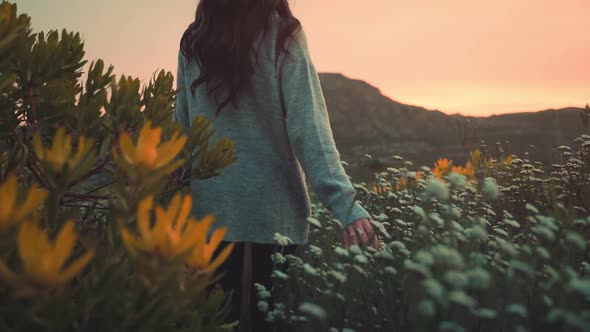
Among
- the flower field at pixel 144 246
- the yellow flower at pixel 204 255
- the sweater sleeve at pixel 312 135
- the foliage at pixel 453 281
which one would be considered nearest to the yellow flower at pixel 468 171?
the foliage at pixel 453 281

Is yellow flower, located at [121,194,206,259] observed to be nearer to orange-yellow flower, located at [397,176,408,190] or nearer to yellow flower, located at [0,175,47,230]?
yellow flower, located at [0,175,47,230]

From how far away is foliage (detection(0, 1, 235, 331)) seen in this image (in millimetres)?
1061

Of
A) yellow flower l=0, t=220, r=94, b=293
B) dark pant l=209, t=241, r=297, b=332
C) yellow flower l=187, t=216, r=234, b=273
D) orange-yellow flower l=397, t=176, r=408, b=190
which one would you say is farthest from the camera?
orange-yellow flower l=397, t=176, r=408, b=190

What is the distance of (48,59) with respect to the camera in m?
1.93

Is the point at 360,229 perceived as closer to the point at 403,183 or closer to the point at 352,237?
the point at 352,237

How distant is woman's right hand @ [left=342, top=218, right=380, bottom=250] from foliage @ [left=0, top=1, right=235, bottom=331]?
1.81 feet

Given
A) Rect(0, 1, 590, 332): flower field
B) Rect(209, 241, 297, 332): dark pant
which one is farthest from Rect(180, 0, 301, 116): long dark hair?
Rect(209, 241, 297, 332): dark pant

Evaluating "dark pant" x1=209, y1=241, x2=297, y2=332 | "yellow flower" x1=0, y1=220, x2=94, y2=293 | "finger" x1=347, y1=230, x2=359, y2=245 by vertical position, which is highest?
"yellow flower" x1=0, y1=220, x2=94, y2=293

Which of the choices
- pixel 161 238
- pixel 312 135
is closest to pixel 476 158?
pixel 312 135

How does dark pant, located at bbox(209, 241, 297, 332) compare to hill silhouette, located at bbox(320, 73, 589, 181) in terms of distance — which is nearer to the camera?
dark pant, located at bbox(209, 241, 297, 332)

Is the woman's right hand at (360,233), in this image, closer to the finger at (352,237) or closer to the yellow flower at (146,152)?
the finger at (352,237)

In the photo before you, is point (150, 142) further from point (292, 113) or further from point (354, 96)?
point (354, 96)

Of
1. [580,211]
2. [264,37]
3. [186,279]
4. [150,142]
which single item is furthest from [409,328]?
[580,211]

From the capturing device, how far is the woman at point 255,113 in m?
2.38
